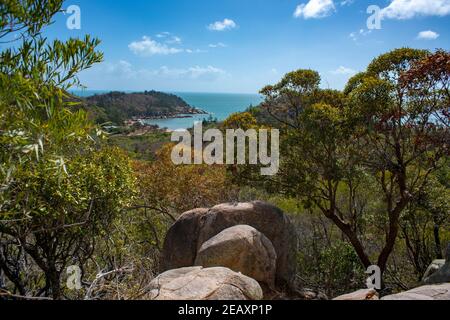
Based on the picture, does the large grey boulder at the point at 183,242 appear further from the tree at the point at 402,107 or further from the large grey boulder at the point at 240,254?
the tree at the point at 402,107

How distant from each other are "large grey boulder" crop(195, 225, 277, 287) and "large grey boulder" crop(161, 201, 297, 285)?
5.71 ft

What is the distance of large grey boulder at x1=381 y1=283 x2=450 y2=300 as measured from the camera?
7402 millimetres

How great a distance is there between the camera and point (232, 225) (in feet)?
41.3

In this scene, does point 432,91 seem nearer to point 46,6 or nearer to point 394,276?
point 394,276

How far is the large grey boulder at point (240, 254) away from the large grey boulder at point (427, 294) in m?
3.88

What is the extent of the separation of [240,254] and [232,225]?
230cm

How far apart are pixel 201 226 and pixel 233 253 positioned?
326cm

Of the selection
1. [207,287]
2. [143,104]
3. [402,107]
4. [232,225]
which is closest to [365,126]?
[402,107]

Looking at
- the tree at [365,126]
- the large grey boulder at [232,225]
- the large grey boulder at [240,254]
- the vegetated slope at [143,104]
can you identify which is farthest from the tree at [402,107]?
the vegetated slope at [143,104]

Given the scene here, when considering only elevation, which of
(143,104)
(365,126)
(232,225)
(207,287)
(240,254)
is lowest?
(240,254)

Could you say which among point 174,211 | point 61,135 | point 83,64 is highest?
point 83,64

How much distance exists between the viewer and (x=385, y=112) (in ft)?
35.7

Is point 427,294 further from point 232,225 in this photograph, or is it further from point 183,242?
point 183,242
